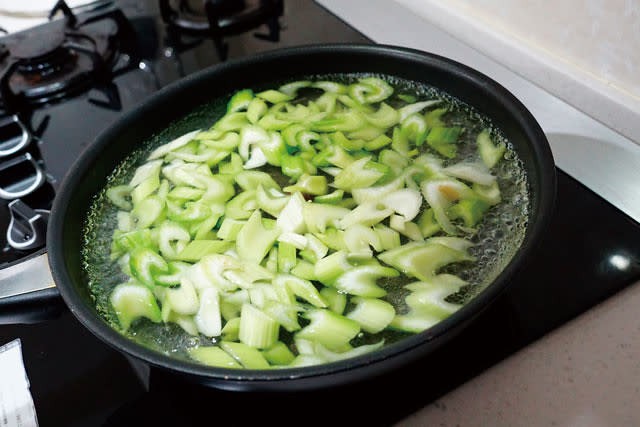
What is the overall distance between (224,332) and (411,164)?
357 millimetres

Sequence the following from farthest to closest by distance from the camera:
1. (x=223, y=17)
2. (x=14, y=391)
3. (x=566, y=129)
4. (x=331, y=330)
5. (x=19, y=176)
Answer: (x=223, y=17) → (x=19, y=176) → (x=566, y=129) → (x=14, y=391) → (x=331, y=330)

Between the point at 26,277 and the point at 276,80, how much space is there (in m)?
0.51

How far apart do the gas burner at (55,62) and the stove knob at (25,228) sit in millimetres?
354

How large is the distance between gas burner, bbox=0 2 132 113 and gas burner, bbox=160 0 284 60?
0.14 m

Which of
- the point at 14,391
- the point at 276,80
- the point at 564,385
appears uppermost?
the point at 276,80

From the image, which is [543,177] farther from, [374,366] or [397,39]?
[397,39]

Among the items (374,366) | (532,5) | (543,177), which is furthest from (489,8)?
(374,366)

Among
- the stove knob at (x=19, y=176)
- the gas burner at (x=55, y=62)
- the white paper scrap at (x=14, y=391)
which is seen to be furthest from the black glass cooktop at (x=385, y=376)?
the gas burner at (x=55, y=62)

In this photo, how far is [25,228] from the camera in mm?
950

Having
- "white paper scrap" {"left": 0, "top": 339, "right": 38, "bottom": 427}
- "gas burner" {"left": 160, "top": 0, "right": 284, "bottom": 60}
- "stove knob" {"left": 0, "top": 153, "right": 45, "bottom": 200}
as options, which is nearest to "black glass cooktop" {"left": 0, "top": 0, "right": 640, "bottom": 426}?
"white paper scrap" {"left": 0, "top": 339, "right": 38, "bottom": 427}

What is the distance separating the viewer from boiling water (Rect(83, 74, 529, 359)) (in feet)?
2.24

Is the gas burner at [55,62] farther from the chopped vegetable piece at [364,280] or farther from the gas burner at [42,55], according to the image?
the chopped vegetable piece at [364,280]

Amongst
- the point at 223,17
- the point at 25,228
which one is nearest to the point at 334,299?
the point at 25,228

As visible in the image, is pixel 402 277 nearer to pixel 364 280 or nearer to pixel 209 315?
pixel 364 280
